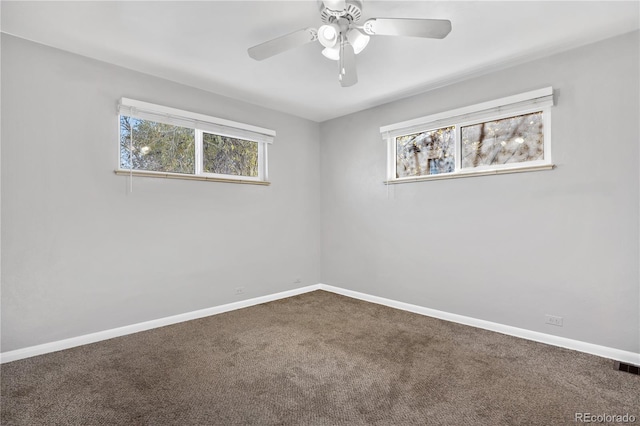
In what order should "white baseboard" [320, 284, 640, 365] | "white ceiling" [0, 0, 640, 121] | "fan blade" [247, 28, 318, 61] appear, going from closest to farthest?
"fan blade" [247, 28, 318, 61]
"white ceiling" [0, 0, 640, 121]
"white baseboard" [320, 284, 640, 365]

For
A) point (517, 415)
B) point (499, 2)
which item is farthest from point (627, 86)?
point (517, 415)

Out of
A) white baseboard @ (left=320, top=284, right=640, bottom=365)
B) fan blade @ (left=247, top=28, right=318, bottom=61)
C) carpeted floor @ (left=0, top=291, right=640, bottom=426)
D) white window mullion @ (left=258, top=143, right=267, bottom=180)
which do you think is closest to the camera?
carpeted floor @ (left=0, top=291, right=640, bottom=426)

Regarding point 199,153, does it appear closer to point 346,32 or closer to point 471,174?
point 346,32

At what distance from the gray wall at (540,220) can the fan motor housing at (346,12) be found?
182 centimetres

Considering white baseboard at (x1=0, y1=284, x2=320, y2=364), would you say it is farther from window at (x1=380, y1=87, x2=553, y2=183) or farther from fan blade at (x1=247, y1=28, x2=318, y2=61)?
fan blade at (x1=247, y1=28, x2=318, y2=61)

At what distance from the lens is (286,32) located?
242 cm

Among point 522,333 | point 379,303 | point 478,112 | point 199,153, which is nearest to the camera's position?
point 522,333

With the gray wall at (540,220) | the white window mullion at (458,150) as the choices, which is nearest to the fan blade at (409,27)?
the gray wall at (540,220)

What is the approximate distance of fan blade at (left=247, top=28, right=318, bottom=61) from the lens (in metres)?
2.03

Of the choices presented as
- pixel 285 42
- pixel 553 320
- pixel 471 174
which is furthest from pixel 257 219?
pixel 553 320

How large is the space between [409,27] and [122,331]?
10.8ft

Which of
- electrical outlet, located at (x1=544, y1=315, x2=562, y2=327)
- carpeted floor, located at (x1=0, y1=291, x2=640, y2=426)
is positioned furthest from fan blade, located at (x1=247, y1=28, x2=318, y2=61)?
electrical outlet, located at (x1=544, y1=315, x2=562, y2=327)

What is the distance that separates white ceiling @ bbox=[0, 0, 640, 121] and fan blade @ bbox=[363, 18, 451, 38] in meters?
0.28

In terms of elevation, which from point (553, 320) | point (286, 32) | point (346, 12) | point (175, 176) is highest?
point (286, 32)
